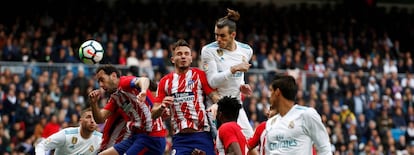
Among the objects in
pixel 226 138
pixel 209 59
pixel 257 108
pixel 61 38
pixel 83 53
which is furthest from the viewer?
pixel 61 38

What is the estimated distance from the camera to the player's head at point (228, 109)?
10.7 meters

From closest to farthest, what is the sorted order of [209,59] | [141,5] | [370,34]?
[209,59] < [141,5] < [370,34]

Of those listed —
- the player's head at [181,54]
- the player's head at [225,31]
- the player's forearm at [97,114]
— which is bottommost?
the player's forearm at [97,114]

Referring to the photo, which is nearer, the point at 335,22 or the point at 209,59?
the point at 209,59

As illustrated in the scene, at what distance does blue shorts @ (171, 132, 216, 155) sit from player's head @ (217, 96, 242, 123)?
92 centimetres

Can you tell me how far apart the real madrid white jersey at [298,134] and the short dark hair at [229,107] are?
51.9 inches

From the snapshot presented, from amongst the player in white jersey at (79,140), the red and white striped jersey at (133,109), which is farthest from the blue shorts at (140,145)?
the player in white jersey at (79,140)

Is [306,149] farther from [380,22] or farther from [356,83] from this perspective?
[380,22]

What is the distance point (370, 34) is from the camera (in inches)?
1337

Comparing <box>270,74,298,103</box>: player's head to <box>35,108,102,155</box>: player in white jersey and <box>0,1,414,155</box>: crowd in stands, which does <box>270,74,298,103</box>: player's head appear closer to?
<box>35,108,102,155</box>: player in white jersey

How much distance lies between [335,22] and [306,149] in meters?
25.6

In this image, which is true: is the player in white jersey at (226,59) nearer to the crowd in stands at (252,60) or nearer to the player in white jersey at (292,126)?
the player in white jersey at (292,126)

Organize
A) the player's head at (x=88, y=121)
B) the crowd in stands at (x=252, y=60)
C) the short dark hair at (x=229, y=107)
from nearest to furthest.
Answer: the short dark hair at (x=229, y=107) → the player's head at (x=88, y=121) → the crowd in stands at (x=252, y=60)

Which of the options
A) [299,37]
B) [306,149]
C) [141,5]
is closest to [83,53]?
[306,149]
